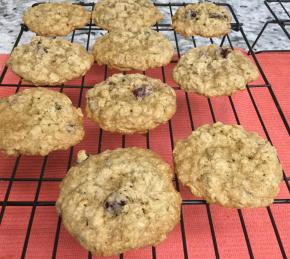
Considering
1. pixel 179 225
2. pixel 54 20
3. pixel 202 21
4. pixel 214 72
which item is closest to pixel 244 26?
pixel 202 21

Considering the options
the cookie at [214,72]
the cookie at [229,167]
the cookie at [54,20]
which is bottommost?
the cookie at [229,167]

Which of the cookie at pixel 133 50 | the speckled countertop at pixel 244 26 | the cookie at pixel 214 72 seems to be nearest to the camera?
the cookie at pixel 214 72

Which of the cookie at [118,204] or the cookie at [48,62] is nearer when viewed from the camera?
the cookie at [118,204]

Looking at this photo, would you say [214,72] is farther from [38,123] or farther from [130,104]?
[38,123]

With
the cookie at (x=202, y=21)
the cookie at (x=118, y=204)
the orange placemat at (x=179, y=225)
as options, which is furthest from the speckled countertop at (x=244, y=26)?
the cookie at (x=118, y=204)

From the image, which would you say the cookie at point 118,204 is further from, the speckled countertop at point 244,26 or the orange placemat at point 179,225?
the speckled countertop at point 244,26

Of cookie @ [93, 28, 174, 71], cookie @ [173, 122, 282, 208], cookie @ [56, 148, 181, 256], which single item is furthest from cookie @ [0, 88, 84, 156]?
cookie @ [173, 122, 282, 208]

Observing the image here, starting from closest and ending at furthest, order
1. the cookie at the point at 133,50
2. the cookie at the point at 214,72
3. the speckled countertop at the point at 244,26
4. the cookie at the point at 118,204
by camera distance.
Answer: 1. the cookie at the point at 118,204
2. the cookie at the point at 214,72
3. the cookie at the point at 133,50
4. the speckled countertop at the point at 244,26
